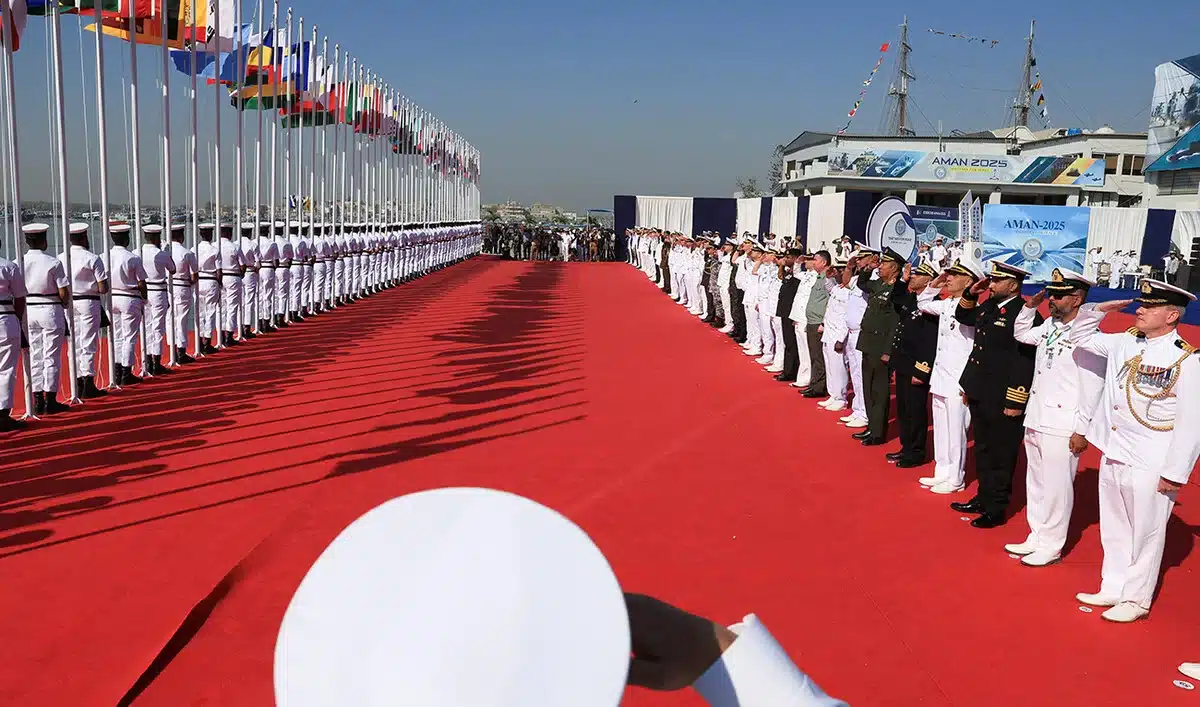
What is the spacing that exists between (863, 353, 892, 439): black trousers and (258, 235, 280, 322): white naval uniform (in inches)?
382

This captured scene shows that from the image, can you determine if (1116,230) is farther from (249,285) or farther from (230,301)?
(230,301)

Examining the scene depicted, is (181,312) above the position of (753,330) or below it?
above

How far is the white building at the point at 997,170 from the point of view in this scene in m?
43.1

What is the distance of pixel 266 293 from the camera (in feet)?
45.4

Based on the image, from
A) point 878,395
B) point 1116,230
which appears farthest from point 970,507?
point 1116,230

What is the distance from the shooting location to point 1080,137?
4872 centimetres

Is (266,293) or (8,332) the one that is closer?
(8,332)

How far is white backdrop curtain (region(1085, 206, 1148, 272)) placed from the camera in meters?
26.7

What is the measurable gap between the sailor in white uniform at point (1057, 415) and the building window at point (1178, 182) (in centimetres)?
3751

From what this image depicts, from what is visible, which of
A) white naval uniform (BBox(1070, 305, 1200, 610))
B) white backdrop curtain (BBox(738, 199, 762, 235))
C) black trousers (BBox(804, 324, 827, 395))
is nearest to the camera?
white naval uniform (BBox(1070, 305, 1200, 610))

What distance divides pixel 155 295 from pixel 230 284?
2.23 meters

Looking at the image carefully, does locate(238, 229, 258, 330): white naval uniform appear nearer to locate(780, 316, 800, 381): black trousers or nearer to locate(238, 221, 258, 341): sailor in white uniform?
locate(238, 221, 258, 341): sailor in white uniform

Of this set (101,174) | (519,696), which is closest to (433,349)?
(101,174)

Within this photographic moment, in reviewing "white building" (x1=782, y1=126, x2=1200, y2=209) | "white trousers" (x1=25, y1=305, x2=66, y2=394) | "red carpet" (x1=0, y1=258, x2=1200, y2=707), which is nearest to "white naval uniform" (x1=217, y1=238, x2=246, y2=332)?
"red carpet" (x1=0, y1=258, x2=1200, y2=707)
